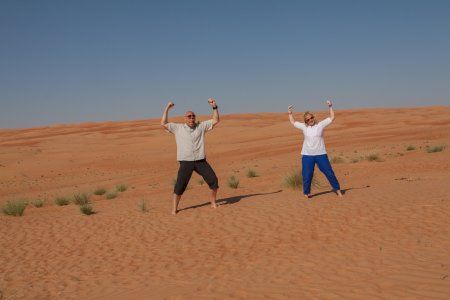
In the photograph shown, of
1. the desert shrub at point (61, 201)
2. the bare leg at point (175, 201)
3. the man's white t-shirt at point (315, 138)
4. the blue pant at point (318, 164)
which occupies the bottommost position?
the desert shrub at point (61, 201)

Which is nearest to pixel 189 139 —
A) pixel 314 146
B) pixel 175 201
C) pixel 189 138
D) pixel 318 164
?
pixel 189 138

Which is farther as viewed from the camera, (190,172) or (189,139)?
(190,172)

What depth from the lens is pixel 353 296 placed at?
4309mm

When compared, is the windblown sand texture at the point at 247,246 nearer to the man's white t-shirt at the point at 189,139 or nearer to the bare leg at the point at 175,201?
the bare leg at the point at 175,201

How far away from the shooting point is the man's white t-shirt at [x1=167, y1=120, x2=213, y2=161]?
848 centimetres

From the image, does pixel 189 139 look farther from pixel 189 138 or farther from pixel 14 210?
pixel 14 210

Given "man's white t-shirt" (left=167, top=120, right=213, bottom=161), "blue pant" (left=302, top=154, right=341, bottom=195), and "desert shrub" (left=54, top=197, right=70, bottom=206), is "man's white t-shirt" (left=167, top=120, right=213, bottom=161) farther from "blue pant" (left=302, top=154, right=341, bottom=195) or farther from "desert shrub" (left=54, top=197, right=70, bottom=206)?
"desert shrub" (left=54, top=197, right=70, bottom=206)

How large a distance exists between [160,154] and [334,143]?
11449 millimetres

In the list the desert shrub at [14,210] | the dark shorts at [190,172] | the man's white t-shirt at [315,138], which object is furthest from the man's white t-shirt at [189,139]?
the desert shrub at [14,210]

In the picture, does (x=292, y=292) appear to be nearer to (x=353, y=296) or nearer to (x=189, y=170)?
(x=353, y=296)

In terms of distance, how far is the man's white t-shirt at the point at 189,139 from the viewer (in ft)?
27.8

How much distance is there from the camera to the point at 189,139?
8.48 meters

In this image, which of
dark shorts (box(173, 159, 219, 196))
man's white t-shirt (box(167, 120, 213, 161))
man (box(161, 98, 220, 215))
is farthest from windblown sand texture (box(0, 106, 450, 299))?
man's white t-shirt (box(167, 120, 213, 161))

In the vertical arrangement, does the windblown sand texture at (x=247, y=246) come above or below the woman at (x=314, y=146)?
below
